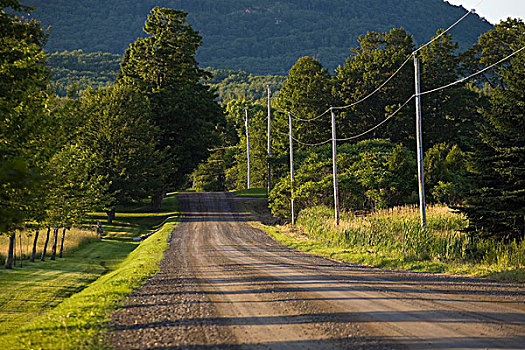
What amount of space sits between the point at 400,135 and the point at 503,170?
4484cm

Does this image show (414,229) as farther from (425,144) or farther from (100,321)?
(425,144)

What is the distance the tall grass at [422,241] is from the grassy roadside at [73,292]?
30.2 ft

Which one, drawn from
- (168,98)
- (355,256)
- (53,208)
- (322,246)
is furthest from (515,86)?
(168,98)

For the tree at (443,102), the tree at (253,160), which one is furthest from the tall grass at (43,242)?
the tree at (253,160)

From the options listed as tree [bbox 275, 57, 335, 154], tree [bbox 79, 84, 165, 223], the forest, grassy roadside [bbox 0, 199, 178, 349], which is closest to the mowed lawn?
grassy roadside [bbox 0, 199, 178, 349]

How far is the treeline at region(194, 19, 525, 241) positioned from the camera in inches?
766

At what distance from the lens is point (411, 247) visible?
1956cm

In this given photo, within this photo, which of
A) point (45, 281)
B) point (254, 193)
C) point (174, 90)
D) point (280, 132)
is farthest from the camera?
point (280, 132)

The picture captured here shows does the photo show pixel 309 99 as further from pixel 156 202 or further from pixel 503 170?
pixel 503 170

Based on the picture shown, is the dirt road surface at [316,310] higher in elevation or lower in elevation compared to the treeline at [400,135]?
lower

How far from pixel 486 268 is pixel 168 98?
41.8 metres

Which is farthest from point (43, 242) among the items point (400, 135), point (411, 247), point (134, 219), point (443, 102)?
point (443, 102)

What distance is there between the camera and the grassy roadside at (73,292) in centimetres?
906

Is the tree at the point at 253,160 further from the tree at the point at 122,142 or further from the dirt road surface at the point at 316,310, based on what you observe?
the dirt road surface at the point at 316,310
